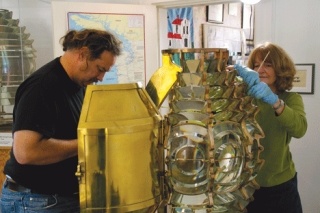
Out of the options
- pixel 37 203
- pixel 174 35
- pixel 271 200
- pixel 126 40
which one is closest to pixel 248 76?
pixel 271 200

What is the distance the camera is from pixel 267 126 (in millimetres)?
1387

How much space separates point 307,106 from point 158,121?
6.59 feet

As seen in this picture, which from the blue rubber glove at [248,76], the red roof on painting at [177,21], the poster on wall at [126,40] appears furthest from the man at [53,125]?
the red roof on painting at [177,21]

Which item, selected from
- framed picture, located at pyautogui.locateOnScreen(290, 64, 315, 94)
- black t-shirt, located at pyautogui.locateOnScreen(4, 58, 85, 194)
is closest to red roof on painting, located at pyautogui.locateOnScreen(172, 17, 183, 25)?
framed picture, located at pyautogui.locateOnScreen(290, 64, 315, 94)

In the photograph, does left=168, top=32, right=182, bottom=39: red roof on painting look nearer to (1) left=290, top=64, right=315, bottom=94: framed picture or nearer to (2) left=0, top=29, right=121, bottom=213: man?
(1) left=290, top=64, right=315, bottom=94: framed picture

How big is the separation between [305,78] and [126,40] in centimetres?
125

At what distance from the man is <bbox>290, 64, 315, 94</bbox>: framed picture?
167 centimetres

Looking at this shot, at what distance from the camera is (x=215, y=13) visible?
370 cm

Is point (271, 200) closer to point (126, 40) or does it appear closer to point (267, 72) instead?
point (267, 72)

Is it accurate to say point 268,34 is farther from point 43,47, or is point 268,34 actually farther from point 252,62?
point 43,47

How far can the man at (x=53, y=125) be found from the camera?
39.4 inches

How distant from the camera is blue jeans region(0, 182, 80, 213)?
1212 millimetres

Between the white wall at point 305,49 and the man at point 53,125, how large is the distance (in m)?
1.67

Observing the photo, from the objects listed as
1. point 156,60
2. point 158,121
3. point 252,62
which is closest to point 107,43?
point 158,121
